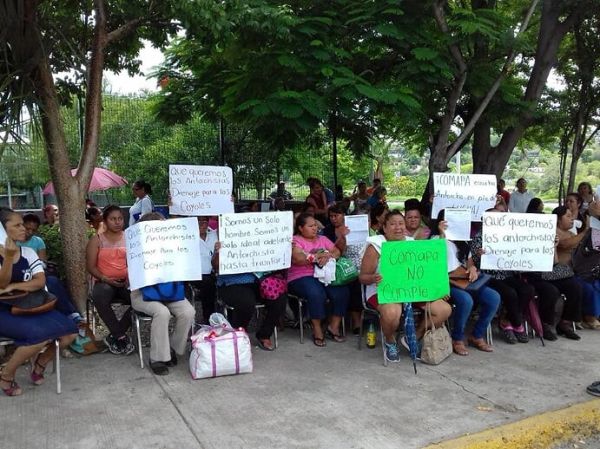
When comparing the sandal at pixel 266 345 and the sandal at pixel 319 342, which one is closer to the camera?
the sandal at pixel 266 345

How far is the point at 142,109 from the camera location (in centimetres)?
1332

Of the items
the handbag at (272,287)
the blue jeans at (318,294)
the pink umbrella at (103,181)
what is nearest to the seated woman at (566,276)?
the blue jeans at (318,294)

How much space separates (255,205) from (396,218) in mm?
4999


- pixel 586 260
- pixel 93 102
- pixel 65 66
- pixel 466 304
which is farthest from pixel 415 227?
pixel 65 66

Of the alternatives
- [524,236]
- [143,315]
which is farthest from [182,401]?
[524,236]

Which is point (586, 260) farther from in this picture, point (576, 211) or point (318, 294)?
point (318, 294)

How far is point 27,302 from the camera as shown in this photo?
4.57 meters

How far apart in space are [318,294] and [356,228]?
3.29 feet

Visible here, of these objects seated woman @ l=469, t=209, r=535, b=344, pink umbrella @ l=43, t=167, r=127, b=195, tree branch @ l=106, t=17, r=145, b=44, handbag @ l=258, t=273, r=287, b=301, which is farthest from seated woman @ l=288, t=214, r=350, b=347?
pink umbrella @ l=43, t=167, r=127, b=195

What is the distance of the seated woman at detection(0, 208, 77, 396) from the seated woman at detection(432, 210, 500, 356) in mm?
3541

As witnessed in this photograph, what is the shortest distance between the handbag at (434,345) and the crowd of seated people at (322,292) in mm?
72

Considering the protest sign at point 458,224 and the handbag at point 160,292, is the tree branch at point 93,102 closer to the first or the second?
the handbag at point 160,292

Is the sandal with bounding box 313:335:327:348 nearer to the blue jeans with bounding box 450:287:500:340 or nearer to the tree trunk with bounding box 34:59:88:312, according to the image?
the blue jeans with bounding box 450:287:500:340

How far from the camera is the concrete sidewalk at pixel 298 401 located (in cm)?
389
